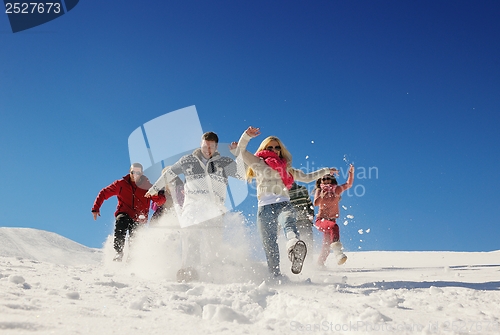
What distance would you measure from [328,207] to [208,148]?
3.31 meters

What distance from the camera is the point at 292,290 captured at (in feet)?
12.2

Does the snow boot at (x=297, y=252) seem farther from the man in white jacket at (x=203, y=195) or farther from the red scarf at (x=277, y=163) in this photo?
the man in white jacket at (x=203, y=195)

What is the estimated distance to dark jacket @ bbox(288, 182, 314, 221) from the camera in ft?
25.8

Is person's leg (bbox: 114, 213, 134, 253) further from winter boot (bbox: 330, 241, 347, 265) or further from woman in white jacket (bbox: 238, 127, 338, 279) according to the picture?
winter boot (bbox: 330, 241, 347, 265)

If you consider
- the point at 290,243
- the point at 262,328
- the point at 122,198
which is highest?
the point at 122,198

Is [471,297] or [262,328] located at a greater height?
[471,297]

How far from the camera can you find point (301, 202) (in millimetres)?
8016

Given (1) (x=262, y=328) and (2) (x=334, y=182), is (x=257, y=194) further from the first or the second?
(2) (x=334, y=182)

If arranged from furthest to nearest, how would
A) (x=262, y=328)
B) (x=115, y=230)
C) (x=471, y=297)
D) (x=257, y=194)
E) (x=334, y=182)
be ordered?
1. (x=334, y=182)
2. (x=115, y=230)
3. (x=257, y=194)
4. (x=471, y=297)
5. (x=262, y=328)

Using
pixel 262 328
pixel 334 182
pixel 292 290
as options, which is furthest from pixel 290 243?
pixel 334 182

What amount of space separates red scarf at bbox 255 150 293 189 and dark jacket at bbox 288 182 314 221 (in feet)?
Answer: 10.4

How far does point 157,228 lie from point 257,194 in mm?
2075

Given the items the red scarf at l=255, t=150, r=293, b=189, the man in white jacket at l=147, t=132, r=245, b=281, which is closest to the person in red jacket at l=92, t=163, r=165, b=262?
the man in white jacket at l=147, t=132, r=245, b=281

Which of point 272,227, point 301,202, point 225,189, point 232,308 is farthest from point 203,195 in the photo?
point 301,202
